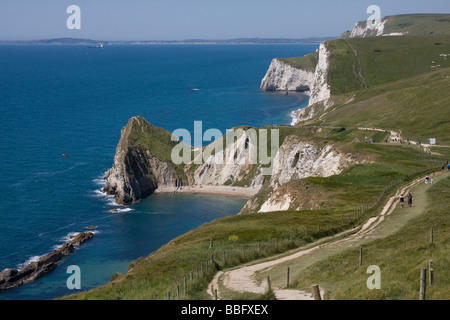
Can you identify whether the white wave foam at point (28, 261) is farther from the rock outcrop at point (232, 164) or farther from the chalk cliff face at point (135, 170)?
the rock outcrop at point (232, 164)

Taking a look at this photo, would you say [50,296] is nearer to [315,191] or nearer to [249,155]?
[315,191]

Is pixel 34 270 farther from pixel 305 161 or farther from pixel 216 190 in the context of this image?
→ pixel 216 190

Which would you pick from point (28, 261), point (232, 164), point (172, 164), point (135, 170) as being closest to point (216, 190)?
point (232, 164)

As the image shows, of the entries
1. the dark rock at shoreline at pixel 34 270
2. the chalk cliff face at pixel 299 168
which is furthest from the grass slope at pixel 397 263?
the dark rock at shoreline at pixel 34 270

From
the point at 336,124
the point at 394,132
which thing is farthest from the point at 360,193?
Result: the point at 336,124

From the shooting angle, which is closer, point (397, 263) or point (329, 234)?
point (397, 263)

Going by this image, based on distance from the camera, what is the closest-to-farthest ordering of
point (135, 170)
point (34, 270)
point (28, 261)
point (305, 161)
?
point (34, 270) → point (28, 261) → point (305, 161) → point (135, 170)
